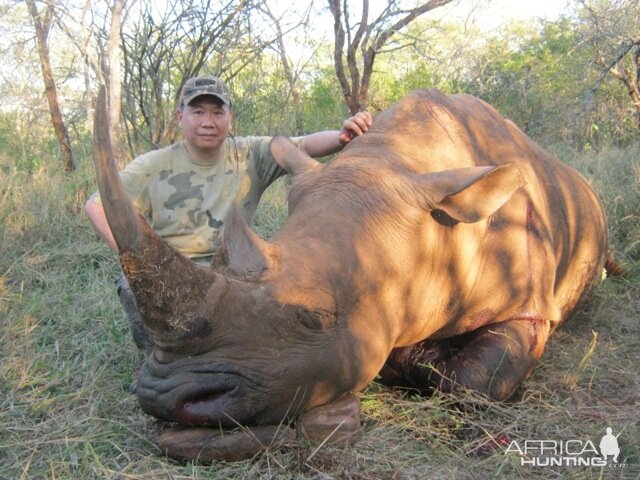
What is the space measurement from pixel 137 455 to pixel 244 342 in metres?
0.79

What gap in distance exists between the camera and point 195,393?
8.20 ft

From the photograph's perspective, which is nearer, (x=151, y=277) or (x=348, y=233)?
(x=151, y=277)

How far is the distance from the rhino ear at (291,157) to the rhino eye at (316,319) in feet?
4.12

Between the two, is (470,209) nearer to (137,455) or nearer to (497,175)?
(497,175)

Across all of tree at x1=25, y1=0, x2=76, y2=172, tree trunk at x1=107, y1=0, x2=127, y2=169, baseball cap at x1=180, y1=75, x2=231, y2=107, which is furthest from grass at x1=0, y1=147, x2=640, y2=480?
tree at x1=25, y1=0, x2=76, y2=172

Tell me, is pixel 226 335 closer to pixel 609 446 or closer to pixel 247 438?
pixel 247 438

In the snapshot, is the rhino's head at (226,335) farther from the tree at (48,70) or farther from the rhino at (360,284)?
the tree at (48,70)

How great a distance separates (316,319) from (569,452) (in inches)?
50.7

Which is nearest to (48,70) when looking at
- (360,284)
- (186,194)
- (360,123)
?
(186,194)

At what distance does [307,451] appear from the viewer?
2.77m

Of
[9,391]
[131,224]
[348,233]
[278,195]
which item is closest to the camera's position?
[131,224]

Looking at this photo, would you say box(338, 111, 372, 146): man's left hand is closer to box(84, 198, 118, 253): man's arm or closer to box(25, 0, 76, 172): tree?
box(84, 198, 118, 253): man's arm

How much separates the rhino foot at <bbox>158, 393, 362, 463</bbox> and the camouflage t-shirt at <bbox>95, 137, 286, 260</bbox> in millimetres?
1930

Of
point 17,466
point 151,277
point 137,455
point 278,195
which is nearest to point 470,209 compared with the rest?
point 151,277
